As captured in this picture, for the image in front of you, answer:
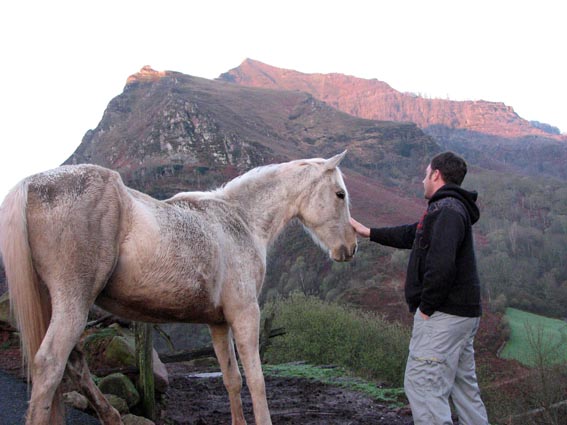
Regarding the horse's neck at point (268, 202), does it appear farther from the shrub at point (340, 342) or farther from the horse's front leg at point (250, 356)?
the shrub at point (340, 342)

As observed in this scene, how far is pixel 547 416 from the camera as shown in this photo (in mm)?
7230

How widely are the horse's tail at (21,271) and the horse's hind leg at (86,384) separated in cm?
41

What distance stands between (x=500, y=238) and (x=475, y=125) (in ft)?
384

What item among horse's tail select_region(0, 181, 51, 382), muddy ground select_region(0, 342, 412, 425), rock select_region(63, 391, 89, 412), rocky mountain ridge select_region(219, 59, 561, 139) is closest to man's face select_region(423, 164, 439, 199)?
horse's tail select_region(0, 181, 51, 382)

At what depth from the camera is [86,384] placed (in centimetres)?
387

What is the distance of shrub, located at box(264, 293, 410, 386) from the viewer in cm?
1838

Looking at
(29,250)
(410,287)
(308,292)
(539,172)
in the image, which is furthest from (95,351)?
(539,172)

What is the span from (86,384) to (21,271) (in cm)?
113

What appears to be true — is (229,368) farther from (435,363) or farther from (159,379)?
(159,379)

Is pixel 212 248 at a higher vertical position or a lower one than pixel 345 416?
higher

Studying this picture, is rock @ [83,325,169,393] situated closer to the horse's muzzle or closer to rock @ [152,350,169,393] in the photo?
rock @ [152,350,169,393]

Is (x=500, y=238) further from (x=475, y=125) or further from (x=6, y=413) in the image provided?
(x=475, y=125)

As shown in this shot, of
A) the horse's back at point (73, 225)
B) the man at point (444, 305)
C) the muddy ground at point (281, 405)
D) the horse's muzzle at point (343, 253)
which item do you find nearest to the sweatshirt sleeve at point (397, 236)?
the horse's muzzle at point (343, 253)

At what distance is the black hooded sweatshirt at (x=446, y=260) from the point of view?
363cm
